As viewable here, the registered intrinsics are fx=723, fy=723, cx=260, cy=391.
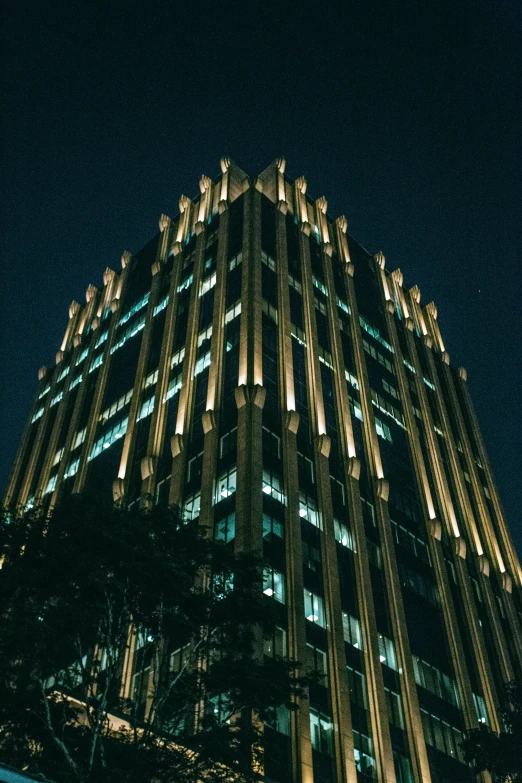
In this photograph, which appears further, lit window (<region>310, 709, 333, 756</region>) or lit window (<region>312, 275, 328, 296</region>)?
lit window (<region>312, 275, 328, 296</region>)

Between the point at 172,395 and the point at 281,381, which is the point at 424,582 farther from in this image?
the point at 172,395

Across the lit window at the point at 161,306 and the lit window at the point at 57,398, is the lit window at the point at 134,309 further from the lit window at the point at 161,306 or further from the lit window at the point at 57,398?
the lit window at the point at 57,398

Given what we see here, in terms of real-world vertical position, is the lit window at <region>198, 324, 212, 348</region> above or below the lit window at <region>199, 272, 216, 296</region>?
below

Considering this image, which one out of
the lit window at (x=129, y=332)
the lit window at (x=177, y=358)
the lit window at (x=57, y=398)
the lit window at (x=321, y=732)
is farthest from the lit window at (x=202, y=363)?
the lit window at (x=321, y=732)

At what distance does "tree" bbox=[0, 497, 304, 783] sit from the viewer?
23.3 meters

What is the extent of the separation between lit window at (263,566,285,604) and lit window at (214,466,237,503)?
621cm

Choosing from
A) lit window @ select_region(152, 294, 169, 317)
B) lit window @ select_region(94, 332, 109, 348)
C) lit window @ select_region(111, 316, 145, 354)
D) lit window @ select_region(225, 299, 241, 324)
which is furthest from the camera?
lit window @ select_region(94, 332, 109, 348)

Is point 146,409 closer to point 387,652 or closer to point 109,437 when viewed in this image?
point 109,437

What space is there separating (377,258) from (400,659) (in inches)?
2144

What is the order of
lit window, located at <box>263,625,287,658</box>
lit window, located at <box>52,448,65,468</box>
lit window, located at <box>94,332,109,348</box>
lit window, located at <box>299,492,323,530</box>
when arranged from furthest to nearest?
lit window, located at <box>94,332,109,348</box>
lit window, located at <box>52,448,65,468</box>
lit window, located at <box>299,492,323,530</box>
lit window, located at <box>263,625,287,658</box>

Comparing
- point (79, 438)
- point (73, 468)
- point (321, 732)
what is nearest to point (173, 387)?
point (73, 468)

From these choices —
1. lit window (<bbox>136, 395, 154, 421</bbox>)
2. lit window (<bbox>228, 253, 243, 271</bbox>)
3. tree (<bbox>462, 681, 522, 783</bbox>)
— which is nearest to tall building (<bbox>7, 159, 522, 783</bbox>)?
lit window (<bbox>136, 395, 154, 421</bbox>)

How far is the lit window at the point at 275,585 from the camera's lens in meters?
42.8

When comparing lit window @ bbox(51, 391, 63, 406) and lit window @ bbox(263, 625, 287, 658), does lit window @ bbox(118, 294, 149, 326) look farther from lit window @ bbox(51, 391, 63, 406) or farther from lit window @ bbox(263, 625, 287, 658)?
lit window @ bbox(263, 625, 287, 658)
